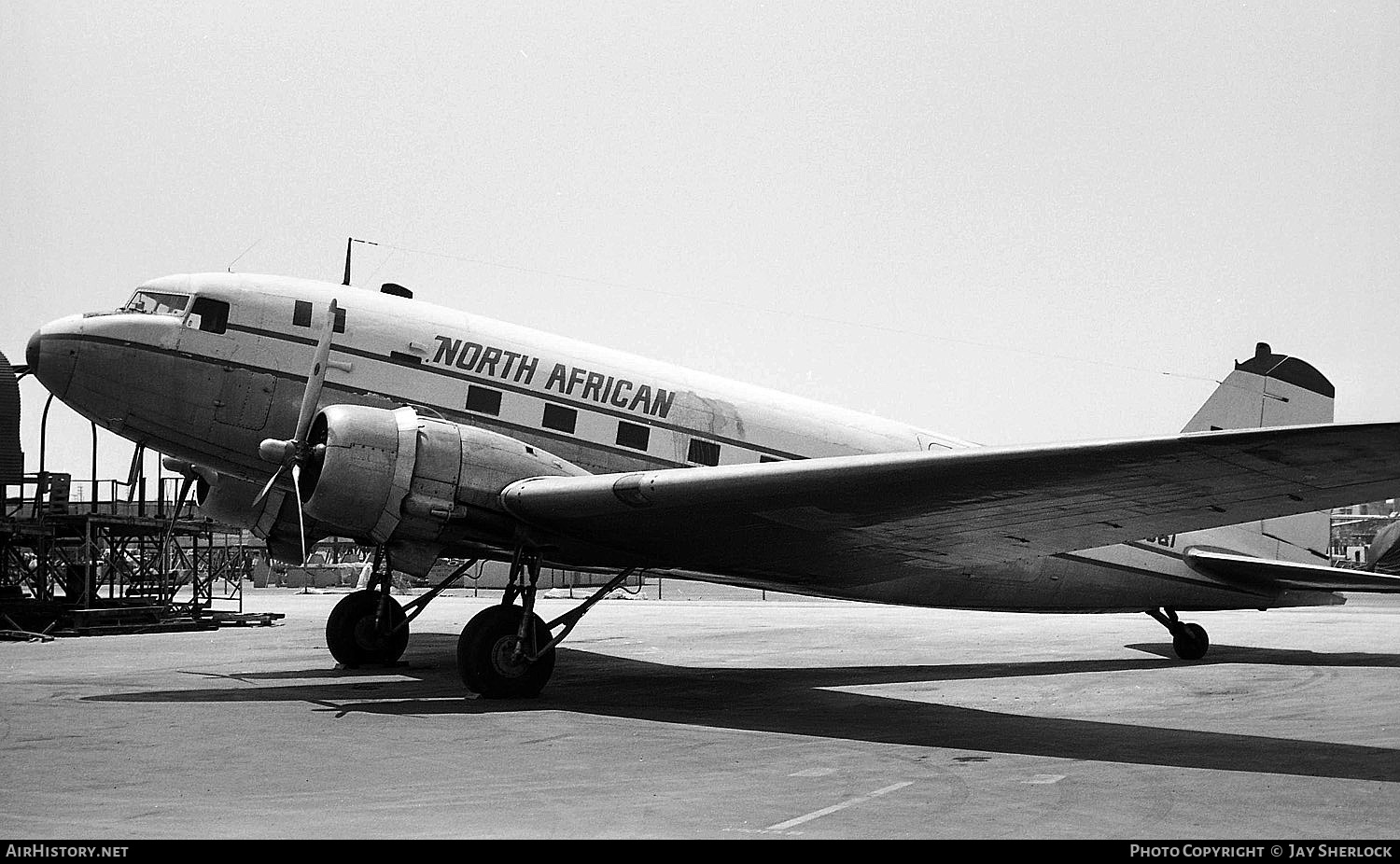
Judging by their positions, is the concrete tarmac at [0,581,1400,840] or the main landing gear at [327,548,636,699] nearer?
the concrete tarmac at [0,581,1400,840]

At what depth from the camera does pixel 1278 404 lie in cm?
1553

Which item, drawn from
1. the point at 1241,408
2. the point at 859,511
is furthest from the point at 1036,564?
the point at 859,511

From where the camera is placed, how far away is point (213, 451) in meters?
12.9

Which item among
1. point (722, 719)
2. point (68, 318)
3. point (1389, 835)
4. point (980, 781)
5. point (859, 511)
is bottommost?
point (722, 719)

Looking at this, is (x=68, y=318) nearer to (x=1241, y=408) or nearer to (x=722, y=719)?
(x=722, y=719)

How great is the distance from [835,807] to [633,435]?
7.75 meters

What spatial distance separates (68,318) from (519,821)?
981cm

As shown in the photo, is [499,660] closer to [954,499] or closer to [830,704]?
[830,704]

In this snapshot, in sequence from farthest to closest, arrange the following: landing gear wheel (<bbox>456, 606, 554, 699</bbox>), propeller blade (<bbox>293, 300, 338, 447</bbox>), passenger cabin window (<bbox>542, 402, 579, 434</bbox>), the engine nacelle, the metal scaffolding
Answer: the metal scaffolding < passenger cabin window (<bbox>542, 402, 579, 434</bbox>) < propeller blade (<bbox>293, 300, 338, 447</bbox>) < landing gear wheel (<bbox>456, 606, 554, 699</bbox>) < the engine nacelle

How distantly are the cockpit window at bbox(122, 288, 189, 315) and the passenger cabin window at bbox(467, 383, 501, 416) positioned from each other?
3.31 metres

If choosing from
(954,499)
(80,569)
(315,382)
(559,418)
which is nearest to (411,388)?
(315,382)

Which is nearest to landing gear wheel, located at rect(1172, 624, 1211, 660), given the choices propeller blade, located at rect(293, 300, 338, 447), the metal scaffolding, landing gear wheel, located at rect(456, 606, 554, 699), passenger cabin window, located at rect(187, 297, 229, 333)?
landing gear wheel, located at rect(456, 606, 554, 699)

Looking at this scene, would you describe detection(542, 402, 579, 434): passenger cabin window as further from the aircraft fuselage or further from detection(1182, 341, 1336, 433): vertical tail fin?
detection(1182, 341, 1336, 433): vertical tail fin

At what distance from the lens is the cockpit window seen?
12906 mm
